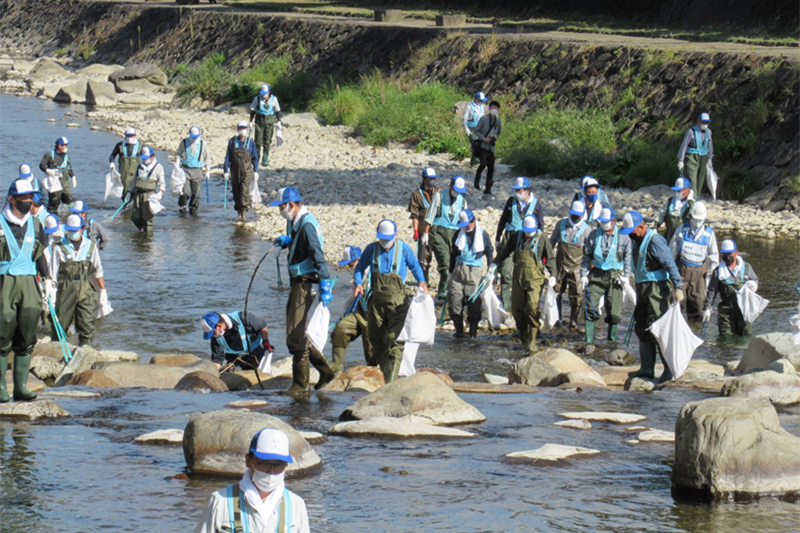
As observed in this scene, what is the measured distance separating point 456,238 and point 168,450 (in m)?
6.39

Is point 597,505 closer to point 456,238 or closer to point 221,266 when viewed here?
point 456,238

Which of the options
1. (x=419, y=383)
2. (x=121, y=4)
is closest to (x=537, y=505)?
(x=419, y=383)

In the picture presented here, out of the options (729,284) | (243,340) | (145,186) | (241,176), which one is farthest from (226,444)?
(241,176)

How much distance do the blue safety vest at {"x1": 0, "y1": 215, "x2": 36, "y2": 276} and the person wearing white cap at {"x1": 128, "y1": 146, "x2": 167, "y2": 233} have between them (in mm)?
10529

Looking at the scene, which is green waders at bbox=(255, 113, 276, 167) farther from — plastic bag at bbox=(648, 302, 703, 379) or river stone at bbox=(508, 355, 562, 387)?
plastic bag at bbox=(648, 302, 703, 379)

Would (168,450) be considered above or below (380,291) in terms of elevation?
below

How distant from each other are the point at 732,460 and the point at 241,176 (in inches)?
592

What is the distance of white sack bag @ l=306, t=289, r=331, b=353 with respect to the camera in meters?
10.2

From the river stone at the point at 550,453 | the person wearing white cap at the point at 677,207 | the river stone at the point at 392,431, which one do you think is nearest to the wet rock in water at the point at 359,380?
the river stone at the point at 392,431

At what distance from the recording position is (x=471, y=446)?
8.68 m

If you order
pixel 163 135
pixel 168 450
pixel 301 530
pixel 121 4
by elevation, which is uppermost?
pixel 121 4

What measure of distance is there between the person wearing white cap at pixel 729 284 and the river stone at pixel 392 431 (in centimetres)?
591

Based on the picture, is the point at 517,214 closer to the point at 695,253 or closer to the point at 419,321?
the point at 695,253

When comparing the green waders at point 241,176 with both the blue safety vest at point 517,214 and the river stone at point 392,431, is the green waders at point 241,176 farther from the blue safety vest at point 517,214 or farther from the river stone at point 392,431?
the river stone at point 392,431
